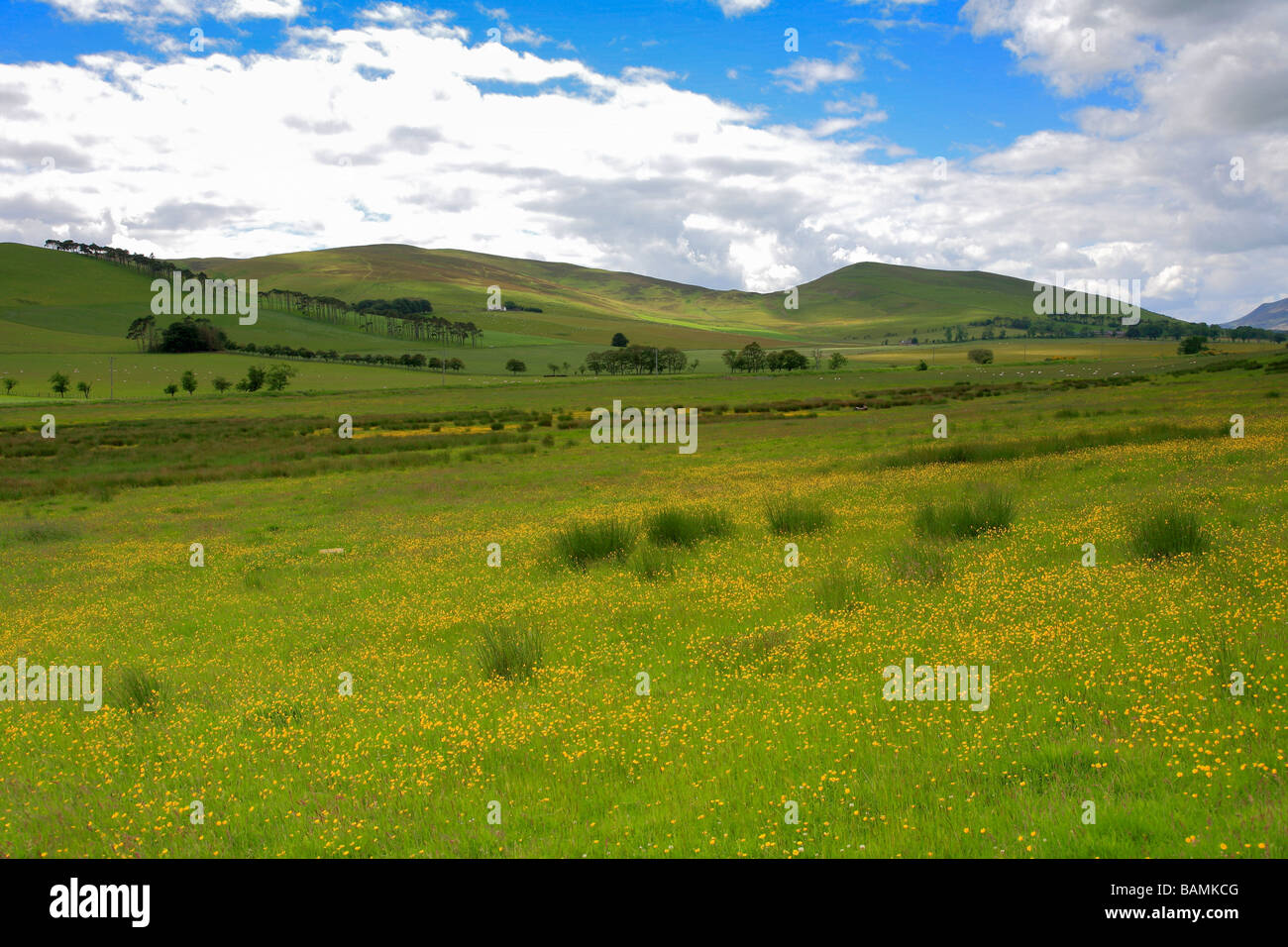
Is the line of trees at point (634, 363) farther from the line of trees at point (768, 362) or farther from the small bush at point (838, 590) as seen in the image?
the small bush at point (838, 590)

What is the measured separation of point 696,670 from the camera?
9.59 metres

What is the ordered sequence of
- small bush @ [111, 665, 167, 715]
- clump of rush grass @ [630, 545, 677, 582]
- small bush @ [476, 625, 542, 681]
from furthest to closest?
clump of rush grass @ [630, 545, 677, 582], small bush @ [476, 625, 542, 681], small bush @ [111, 665, 167, 715]

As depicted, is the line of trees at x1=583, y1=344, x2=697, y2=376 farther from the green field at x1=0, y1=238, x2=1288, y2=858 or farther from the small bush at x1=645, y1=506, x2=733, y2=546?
the small bush at x1=645, y1=506, x2=733, y2=546

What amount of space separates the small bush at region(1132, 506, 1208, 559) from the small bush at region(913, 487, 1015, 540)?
117 inches

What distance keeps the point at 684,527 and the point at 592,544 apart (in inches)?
78.4

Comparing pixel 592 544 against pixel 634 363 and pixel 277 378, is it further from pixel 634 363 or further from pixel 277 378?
pixel 634 363

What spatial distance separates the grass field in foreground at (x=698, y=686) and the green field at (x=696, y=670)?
0.15ft

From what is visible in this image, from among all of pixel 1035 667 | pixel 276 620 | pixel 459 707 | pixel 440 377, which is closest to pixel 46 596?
pixel 276 620

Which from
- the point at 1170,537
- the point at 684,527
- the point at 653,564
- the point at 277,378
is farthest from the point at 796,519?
the point at 277,378

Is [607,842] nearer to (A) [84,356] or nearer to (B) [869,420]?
(B) [869,420]

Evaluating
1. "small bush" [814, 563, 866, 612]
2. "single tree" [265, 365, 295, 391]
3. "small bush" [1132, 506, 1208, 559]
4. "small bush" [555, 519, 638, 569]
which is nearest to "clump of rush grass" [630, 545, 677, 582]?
"small bush" [555, 519, 638, 569]

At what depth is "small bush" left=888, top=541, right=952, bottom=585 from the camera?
12047 mm

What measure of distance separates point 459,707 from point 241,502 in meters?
26.1

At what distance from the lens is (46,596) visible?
55.0ft
